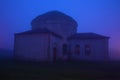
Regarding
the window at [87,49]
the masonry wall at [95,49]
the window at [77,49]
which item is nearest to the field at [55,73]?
the masonry wall at [95,49]

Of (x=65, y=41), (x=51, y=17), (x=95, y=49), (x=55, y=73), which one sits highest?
(x=51, y=17)

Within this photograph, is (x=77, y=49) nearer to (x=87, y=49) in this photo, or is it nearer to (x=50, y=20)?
(x=87, y=49)

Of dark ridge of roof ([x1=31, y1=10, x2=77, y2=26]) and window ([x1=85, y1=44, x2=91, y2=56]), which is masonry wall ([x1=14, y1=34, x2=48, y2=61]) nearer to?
dark ridge of roof ([x1=31, y1=10, x2=77, y2=26])

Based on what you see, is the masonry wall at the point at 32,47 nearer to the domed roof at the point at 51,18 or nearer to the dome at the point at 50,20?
the dome at the point at 50,20

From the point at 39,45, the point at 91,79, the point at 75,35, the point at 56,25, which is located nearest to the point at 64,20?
the point at 56,25

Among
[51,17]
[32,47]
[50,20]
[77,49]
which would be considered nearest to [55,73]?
[32,47]

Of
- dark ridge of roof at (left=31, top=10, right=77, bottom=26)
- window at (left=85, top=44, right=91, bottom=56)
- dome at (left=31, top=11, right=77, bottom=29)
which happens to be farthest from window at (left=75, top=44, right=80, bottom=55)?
dark ridge of roof at (left=31, top=10, right=77, bottom=26)

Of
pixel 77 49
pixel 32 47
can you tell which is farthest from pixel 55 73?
pixel 77 49

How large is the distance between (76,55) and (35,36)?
10.1m

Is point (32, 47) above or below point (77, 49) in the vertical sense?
above

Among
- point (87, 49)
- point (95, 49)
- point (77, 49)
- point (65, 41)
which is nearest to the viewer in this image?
point (95, 49)

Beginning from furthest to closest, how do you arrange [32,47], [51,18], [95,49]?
[51,18] → [95,49] → [32,47]

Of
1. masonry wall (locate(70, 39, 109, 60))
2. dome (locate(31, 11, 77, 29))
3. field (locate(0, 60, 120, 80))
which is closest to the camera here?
field (locate(0, 60, 120, 80))

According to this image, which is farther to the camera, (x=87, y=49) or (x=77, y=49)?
(x=77, y=49)
